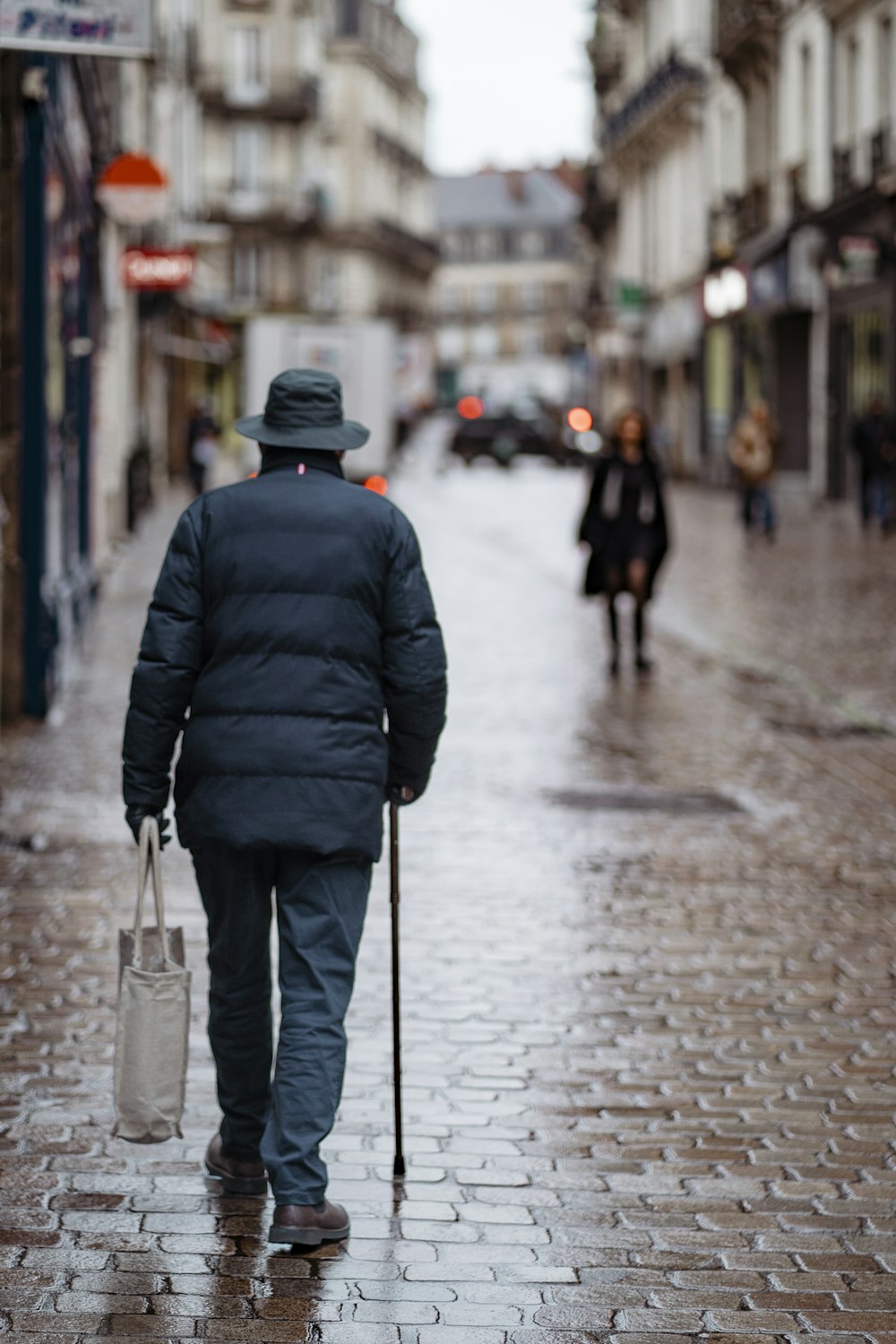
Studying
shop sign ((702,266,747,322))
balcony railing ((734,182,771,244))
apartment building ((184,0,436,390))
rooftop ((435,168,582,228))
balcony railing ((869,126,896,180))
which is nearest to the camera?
balcony railing ((869,126,896,180))

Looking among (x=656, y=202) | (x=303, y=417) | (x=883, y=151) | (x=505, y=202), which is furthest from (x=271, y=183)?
(x=303, y=417)

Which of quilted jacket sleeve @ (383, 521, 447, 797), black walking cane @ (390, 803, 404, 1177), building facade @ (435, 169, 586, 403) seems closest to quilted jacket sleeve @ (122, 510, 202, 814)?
quilted jacket sleeve @ (383, 521, 447, 797)

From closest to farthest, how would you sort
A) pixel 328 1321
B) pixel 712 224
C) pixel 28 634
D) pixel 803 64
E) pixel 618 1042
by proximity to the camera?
pixel 328 1321
pixel 618 1042
pixel 28 634
pixel 803 64
pixel 712 224

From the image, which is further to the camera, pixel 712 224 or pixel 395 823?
pixel 712 224

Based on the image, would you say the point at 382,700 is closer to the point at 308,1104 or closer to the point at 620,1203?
the point at 308,1104

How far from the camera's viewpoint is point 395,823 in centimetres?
524

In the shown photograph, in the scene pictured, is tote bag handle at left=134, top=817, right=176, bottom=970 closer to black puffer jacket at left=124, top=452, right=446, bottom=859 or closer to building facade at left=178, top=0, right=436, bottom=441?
black puffer jacket at left=124, top=452, right=446, bottom=859

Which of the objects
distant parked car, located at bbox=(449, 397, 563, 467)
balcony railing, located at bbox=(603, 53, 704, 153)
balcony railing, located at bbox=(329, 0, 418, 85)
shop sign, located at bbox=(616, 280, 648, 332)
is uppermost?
balcony railing, located at bbox=(329, 0, 418, 85)

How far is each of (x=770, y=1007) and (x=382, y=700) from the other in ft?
7.60

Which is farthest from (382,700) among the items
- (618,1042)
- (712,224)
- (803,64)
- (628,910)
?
(712,224)

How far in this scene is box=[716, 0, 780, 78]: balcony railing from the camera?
140 ft

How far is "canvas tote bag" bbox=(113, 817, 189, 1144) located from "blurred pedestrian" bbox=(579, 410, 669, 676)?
1031 centimetres

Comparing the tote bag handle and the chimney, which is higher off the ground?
the chimney

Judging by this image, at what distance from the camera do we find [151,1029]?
478 cm
